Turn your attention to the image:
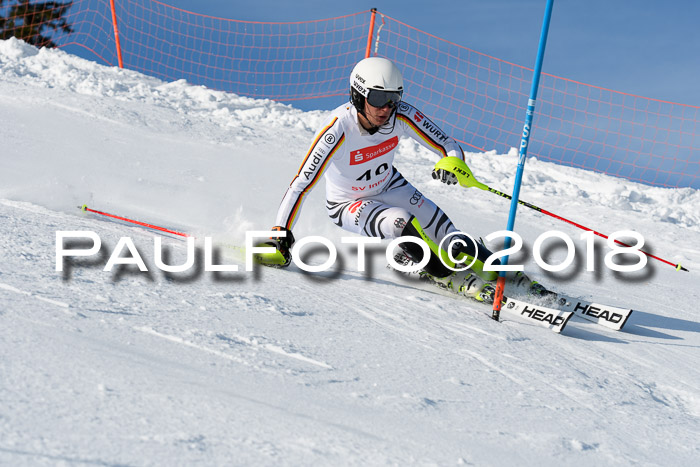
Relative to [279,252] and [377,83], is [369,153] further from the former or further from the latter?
[279,252]

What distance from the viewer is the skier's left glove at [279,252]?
3951 millimetres

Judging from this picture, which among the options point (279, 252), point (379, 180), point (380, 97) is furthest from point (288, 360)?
point (379, 180)

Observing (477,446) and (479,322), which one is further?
(479,322)

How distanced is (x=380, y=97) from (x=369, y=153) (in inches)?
18.3

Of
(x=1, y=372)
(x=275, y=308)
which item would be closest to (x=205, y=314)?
(x=275, y=308)

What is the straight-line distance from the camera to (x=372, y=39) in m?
10.3

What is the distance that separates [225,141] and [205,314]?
682 cm

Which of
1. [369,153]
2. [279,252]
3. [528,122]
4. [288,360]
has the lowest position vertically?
[288,360]

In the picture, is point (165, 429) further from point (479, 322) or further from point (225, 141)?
point (225, 141)

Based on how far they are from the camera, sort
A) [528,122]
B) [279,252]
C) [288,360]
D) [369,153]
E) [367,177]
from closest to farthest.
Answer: [288,360]
[528,122]
[279,252]
[369,153]
[367,177]

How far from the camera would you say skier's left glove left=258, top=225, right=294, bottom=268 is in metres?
3.95

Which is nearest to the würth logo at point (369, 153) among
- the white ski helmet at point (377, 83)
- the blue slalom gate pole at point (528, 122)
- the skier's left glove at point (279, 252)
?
the white ski helmet at point (377, 83)

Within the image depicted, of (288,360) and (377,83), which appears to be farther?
(377,83)

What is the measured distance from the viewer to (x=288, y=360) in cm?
224
